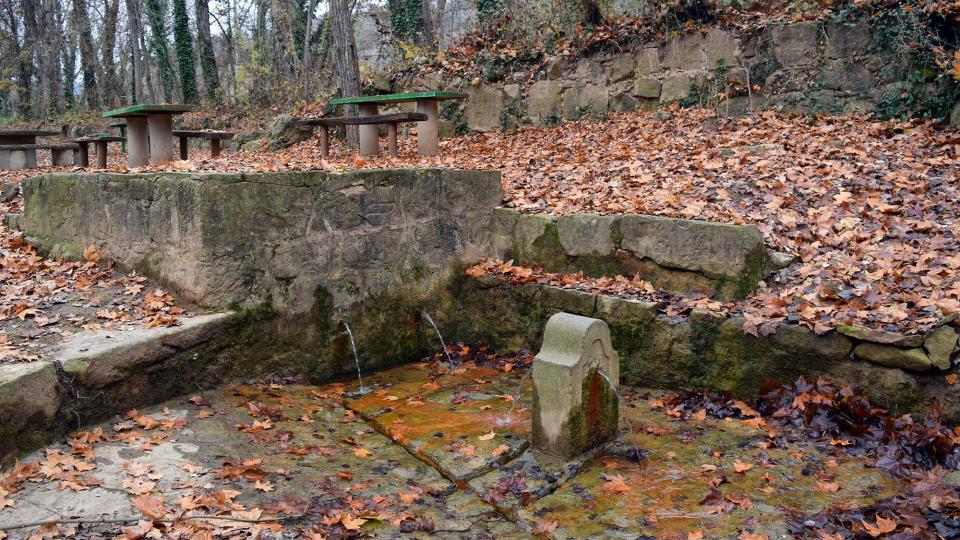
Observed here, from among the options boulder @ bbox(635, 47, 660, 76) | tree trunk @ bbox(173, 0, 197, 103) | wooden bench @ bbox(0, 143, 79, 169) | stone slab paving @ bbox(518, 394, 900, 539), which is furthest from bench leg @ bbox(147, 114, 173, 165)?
tree trunk @ bbox(173, 0, 197, 103)

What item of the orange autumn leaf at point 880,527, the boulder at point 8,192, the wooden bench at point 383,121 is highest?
the wooden bench at point 383,121

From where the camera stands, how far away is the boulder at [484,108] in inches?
463

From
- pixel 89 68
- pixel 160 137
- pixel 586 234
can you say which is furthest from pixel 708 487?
pixel 89 68

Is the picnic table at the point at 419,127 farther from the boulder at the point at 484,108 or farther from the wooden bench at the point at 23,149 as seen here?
the wooden bench at the point at 23,149

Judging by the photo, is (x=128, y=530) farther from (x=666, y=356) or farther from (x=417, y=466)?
(x=666, y=356)

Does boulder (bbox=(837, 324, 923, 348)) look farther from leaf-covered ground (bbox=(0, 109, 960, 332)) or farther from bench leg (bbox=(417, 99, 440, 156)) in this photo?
bench leg (bbox=(417, 99, 440, 156))

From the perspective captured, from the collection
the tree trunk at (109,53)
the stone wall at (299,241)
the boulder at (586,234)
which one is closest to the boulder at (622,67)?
the stone wall at (299,241)

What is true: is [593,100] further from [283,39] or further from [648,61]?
[283,39]

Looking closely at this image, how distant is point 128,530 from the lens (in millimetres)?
2986

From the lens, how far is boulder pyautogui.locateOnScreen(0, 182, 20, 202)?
8.26m

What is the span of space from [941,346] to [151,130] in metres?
7.56

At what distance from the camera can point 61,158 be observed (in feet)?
44.4

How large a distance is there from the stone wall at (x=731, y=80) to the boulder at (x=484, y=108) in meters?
0.02

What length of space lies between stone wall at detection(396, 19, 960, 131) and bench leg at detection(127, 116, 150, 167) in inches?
225
